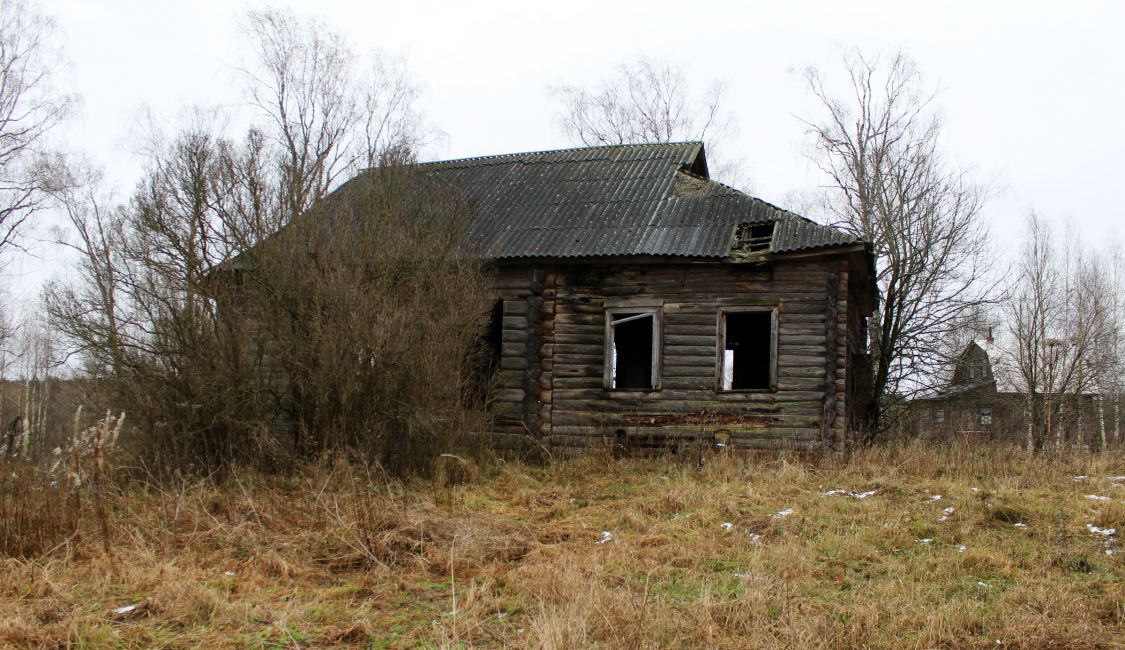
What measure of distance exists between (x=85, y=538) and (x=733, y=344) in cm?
1445

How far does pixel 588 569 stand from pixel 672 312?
309 inches

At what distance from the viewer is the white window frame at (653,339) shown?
1308 centimetres

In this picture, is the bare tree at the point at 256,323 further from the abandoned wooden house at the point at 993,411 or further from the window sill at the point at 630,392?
the abandoned wooden house at the point at 993,411

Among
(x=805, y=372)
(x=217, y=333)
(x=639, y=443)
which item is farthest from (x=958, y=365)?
(x=217, y=333)

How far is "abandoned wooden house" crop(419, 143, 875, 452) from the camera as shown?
40.9ft

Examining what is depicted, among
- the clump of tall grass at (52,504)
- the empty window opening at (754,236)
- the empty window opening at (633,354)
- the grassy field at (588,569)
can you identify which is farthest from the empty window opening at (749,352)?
the clump of tall grass at (52,504)

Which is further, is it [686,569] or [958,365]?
[958,365]

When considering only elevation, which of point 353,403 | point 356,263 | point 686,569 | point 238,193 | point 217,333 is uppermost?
point 238,193

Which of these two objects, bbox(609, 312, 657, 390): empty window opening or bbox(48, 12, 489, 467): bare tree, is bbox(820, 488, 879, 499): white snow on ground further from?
bbox(609, 312, 657, 390): empty window opening

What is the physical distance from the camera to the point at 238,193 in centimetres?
1029

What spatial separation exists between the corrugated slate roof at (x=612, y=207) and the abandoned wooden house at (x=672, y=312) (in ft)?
0.13

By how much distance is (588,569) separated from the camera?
566cm

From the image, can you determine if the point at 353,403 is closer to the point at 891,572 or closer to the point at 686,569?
the point at 686,569

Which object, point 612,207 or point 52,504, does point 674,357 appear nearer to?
point 612,207
